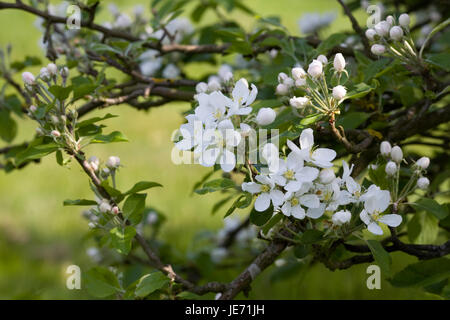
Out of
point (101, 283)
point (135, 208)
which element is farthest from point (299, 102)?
point (101, 283)

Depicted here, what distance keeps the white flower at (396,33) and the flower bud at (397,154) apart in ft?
Result: 0.77

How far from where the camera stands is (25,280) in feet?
9.38

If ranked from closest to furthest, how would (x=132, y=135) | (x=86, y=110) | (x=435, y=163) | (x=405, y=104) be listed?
(x=405, y=104), (x=86, y=110), (x=435, y=163), (x=132, y=135)

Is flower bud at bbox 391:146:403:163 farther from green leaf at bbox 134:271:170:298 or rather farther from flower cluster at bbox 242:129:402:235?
green leaf at bbox 134:271:170:298

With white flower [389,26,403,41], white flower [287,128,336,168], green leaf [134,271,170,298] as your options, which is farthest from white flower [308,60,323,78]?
green leaf [134,271,170,298]

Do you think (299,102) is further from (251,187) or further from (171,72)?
(171,72)

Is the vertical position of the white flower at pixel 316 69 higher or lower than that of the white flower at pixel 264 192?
higher

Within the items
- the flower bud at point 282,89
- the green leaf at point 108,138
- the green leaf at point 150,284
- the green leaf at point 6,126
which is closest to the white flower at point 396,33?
the flower bud at point 282,89

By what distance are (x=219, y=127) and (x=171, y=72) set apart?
4.21ft

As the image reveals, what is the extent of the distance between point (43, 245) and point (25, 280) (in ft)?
1.21

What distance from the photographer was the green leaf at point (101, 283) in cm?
145

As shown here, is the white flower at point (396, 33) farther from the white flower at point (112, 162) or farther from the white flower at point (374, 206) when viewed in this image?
the white flower at point (112, 162)
